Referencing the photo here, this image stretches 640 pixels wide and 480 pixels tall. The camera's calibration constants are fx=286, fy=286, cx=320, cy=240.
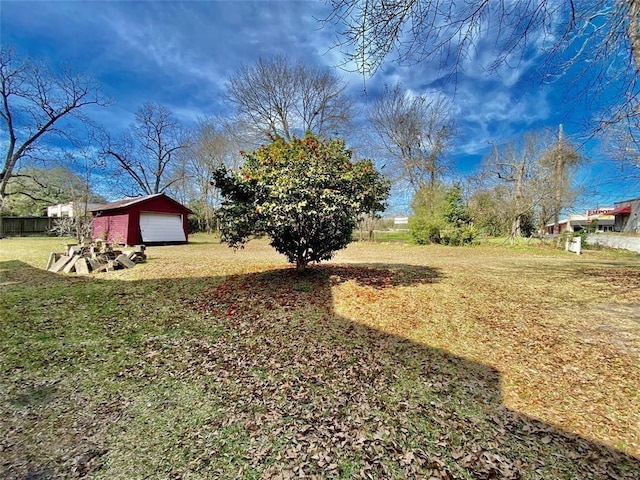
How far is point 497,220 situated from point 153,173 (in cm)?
2537

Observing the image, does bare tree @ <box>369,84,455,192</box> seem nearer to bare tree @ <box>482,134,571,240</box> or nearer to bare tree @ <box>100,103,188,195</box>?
bare tree @ <box>482,134,571,240</box>

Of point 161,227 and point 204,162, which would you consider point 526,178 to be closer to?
point 161,227

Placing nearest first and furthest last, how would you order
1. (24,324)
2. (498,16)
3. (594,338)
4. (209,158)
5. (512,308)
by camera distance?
(498,16)
(594,338)
(24,324)
(512,308)
(209,158)

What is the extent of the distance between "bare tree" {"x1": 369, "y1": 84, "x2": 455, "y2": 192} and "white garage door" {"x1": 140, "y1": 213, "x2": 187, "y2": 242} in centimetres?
1348

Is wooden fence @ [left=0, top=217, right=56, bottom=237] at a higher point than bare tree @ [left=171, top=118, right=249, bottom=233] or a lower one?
lower

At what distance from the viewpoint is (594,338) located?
342cm

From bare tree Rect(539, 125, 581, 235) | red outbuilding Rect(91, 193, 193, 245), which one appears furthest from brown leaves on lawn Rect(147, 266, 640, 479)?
bare tree Rect(539, 125, 581, 235)

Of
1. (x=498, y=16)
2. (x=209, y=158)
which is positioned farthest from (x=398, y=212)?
(x=498, y=16)

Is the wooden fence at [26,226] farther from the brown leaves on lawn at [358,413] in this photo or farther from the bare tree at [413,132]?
the brown leaves on lawn at [358,413]

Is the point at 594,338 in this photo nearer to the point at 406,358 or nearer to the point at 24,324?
the point at 406,358

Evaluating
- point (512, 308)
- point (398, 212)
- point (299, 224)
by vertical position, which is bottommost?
point (512, 308)

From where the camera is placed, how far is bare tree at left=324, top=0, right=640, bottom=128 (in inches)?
98.9

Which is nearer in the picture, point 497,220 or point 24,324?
point 24,324

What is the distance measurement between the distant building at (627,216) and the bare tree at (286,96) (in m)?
19.2
